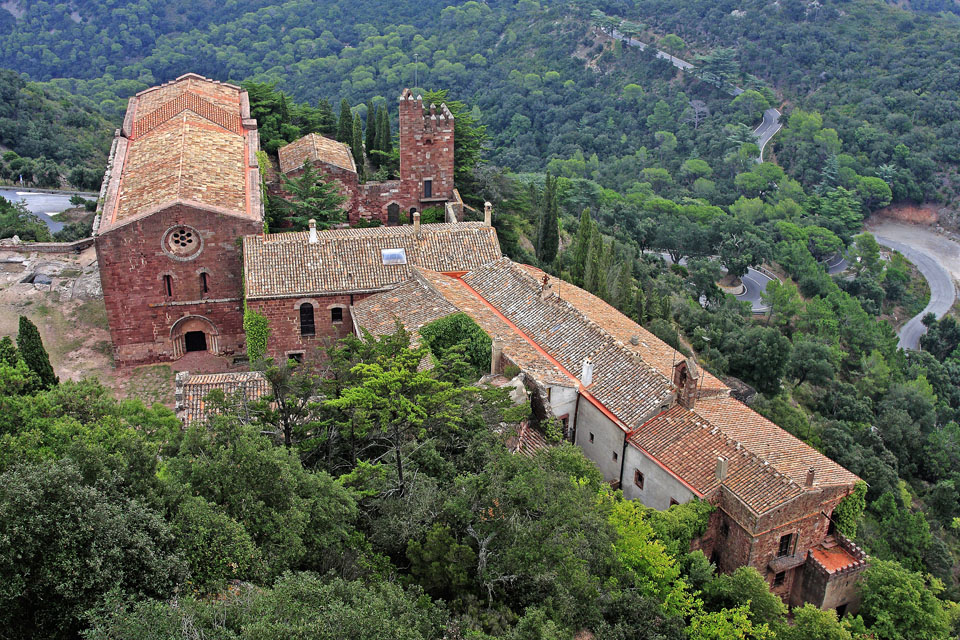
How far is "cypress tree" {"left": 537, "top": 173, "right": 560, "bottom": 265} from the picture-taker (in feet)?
171

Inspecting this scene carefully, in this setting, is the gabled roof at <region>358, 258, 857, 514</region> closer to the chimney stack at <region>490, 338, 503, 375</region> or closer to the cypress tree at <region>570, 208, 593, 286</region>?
the chimney stack at <region>490, 338, 503, 375</region>

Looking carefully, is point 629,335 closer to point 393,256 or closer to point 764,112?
point 393,256

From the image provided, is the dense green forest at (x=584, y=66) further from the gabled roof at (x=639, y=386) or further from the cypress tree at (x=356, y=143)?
the gabled roof at (x=639, y=386)

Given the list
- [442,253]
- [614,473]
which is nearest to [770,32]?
[442,253]

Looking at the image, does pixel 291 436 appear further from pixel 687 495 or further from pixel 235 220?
pixel 235 220

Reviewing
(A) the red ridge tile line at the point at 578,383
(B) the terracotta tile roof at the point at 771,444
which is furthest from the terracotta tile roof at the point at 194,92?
(B) the terracotta tile roof at the point at 771,444

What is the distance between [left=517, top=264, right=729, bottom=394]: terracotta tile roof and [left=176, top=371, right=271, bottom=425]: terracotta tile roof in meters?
13.6

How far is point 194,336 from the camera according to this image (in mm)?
37938

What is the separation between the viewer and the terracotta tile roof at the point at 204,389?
2480 centimetres

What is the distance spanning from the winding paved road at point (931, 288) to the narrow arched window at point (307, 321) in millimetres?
69683

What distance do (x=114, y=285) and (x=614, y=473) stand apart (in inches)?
909

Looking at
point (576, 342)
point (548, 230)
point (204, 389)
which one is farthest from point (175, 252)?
point (548, 230)

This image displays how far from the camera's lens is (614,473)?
29.1 m

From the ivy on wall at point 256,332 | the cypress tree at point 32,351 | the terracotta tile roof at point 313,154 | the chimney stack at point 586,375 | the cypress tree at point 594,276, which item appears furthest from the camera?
the cypress tree at point 594,276
